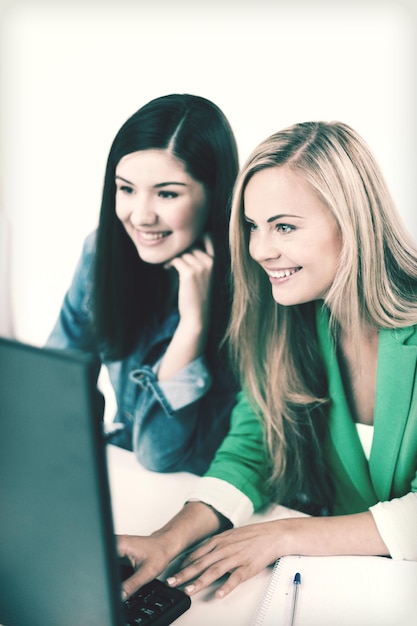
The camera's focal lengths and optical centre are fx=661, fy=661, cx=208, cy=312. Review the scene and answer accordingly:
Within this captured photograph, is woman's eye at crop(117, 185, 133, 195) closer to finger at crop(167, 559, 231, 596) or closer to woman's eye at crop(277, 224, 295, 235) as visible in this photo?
woman's eye at crop(277, 224, 295, 235)

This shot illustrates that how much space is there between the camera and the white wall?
3.36 feet

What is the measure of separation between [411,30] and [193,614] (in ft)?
3.04

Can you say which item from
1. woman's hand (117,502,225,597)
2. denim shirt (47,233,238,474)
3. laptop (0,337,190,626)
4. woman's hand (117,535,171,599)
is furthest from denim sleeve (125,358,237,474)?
laptop (0,337,190,626)

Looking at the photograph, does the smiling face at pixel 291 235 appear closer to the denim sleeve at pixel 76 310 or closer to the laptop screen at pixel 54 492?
the denim sleeve at pixel 76 310

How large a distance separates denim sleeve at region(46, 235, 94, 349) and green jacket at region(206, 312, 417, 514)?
1.24 ft

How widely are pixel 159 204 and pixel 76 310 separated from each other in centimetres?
A: 32

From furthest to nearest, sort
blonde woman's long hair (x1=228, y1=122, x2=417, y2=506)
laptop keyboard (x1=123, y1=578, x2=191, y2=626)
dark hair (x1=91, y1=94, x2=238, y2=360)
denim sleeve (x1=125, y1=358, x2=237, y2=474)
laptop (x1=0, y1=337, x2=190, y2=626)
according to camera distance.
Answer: denim sleeve (x1=125, y1=358, x2=237, y2=474)
dark hair (x1=91, y1=94, x2=238, y2=360)
blonde woman's long hair (x1=228, y1=122, x2=417, y2=506)
laptop keyboard (x1=123, y1=578, x2=191, y2=626)
laptop (x1=0, y1=337, x2=190, y2=626)

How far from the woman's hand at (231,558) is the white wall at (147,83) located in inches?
21.1

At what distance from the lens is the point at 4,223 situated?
56.1 inches

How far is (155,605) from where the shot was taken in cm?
91

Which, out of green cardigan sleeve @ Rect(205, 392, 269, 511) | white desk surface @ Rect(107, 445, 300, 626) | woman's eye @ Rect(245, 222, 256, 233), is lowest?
white desk surface @ Rect(107, 445, 300, 626)

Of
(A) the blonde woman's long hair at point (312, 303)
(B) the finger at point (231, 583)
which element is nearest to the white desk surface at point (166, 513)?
(B) the finger at point (231, 583)

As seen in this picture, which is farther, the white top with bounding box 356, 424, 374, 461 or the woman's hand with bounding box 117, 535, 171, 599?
the white top with bounding box 356, 424, 374, 461

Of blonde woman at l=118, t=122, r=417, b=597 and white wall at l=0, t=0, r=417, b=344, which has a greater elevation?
white wall at l=0, t=0, r=417, b=344
